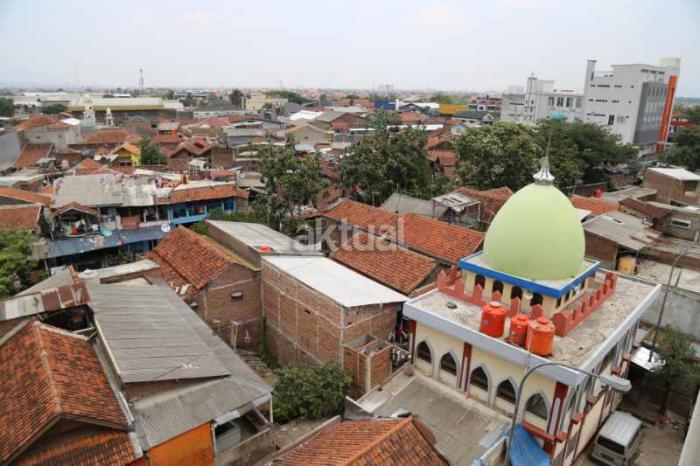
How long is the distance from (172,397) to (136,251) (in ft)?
64.8

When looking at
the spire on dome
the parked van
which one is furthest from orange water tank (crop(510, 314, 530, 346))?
the parked van

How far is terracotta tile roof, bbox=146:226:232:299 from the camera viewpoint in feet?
65.6

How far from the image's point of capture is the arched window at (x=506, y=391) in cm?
1441

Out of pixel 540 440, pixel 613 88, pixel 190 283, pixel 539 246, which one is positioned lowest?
pixel 540 440

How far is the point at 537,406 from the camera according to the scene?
45.9 ft

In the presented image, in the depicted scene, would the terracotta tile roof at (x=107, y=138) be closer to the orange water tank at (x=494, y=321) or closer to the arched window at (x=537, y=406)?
the orange water tank at (x=494, y=321)

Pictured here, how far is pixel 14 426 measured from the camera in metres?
10.5

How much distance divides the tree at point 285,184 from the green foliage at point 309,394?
1396cm

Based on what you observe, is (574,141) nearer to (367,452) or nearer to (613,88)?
(613,88)

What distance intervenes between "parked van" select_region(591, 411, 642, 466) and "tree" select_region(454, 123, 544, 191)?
70.5 feet

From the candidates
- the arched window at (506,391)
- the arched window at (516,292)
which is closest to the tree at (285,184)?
the arched window at (516,292)

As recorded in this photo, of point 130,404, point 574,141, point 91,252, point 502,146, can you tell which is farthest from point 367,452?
point 574,141

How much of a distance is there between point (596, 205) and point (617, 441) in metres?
18.7

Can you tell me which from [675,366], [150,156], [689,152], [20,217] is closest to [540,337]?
[675,366]
